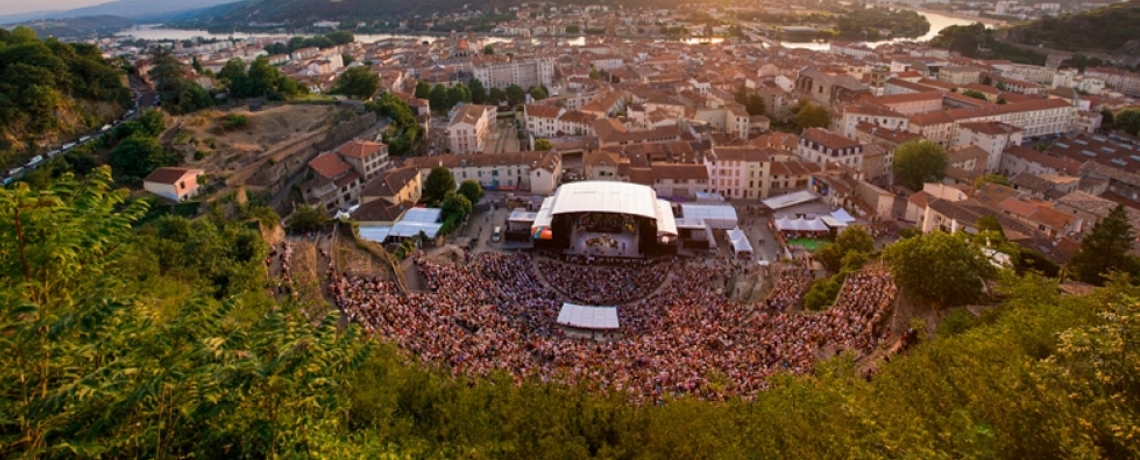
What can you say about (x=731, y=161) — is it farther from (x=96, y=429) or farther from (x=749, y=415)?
(x=96, y=429)

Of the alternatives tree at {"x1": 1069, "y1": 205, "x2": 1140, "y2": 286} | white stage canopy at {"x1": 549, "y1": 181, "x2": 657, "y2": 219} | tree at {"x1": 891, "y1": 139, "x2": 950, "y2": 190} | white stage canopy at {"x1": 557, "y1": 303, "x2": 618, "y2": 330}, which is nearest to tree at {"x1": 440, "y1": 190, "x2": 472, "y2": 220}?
white stage canopy at {"x1": 549, "y1": 181, "x2": 657, "y2": 219}

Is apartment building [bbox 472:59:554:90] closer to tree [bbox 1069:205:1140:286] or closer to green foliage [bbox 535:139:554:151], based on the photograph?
green foliage [bbox 535:139:554:151]

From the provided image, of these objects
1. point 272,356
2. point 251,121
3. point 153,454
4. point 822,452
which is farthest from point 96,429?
point 251,121

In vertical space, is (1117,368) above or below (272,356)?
below

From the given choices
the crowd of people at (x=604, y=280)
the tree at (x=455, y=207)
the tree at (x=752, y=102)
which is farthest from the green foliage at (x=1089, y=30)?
the tree at (x=455, y=207)

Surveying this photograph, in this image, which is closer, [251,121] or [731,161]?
[731,161]

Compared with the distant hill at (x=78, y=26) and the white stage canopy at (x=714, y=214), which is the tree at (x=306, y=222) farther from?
the distant hill at (x=78, y=26)

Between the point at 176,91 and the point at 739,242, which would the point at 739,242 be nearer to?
the point at 739,242
